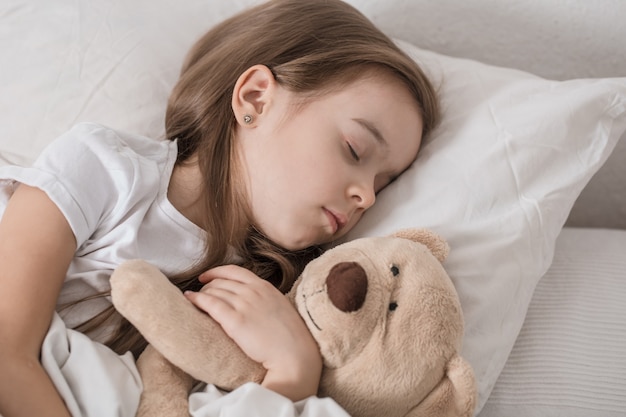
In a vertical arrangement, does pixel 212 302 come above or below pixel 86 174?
below

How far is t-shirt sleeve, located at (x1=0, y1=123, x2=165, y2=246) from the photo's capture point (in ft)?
2.78

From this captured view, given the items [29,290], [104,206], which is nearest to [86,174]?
[104,206]

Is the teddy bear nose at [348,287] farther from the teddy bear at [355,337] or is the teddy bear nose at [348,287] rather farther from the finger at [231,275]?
the finger at [231,275]

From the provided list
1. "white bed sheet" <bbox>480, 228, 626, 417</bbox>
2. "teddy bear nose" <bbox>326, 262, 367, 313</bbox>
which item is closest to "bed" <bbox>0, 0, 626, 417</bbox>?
"white bed sheet" <bbox>480, 228, 626, 417</bbox>

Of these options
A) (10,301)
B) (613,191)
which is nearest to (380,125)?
(10,301)

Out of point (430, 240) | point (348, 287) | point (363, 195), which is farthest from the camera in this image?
point (363, 195)

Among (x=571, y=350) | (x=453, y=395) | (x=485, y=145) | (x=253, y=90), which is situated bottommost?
(x=571, y=350)

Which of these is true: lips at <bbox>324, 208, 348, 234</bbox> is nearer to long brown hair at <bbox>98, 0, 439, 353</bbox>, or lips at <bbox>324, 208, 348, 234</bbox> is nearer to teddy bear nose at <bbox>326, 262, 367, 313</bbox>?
long brown hair at <bbox>98, 0, 439, 353</bbox>

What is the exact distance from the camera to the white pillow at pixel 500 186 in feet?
2.95

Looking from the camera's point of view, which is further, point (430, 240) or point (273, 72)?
point (273, 72)

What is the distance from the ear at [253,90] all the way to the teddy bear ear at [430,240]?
1.00ft

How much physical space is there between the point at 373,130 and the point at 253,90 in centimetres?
19

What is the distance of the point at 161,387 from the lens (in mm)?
763

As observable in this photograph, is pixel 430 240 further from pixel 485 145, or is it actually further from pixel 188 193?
pixel 188 193
